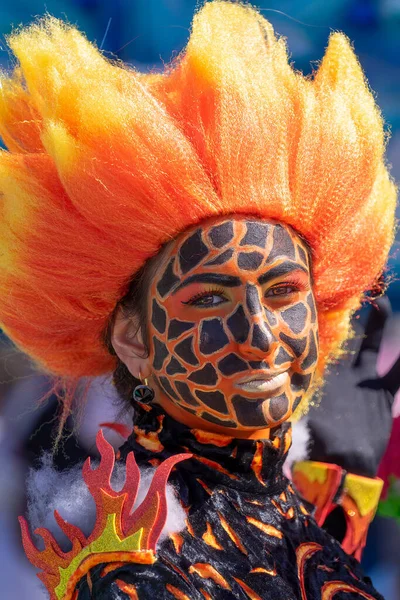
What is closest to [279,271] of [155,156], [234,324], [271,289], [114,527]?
[271,289]

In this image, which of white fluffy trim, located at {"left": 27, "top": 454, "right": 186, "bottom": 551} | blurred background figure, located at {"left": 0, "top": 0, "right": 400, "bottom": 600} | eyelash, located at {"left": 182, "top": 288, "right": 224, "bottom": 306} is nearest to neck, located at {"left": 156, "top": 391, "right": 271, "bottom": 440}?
white fluffy trim, located at {"left": 27, "top": 454, "right": 186, "bottom": 551}

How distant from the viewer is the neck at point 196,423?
1.66m

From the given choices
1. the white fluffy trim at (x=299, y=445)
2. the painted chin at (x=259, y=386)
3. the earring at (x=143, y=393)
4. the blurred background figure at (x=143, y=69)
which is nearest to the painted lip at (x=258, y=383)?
the painted chin at (x=259, y=386)

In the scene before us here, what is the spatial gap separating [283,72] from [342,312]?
2.48 ft

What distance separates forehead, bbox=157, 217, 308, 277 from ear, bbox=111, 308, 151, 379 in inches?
9.1

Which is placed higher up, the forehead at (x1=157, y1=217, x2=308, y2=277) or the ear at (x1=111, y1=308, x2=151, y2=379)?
the forehead at (x1=157, y1=217, x2=308, y2=277)

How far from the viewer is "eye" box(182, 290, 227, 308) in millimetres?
1556

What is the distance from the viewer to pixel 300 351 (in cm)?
159

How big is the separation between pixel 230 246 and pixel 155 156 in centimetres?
27

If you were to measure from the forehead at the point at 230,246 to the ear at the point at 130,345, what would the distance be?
9.1 inches

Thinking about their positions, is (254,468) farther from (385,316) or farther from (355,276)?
(385,316)

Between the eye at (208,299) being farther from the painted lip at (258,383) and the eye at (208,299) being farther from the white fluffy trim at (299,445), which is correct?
the white fluffy trim at (299,445)

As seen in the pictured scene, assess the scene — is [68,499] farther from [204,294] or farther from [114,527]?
[204,294]

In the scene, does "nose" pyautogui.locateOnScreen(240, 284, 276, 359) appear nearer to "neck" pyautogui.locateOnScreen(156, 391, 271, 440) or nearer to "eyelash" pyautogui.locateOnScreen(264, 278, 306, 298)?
"eyelash" pyautogui.locateOnScreen(264, 278, 306, 298)
